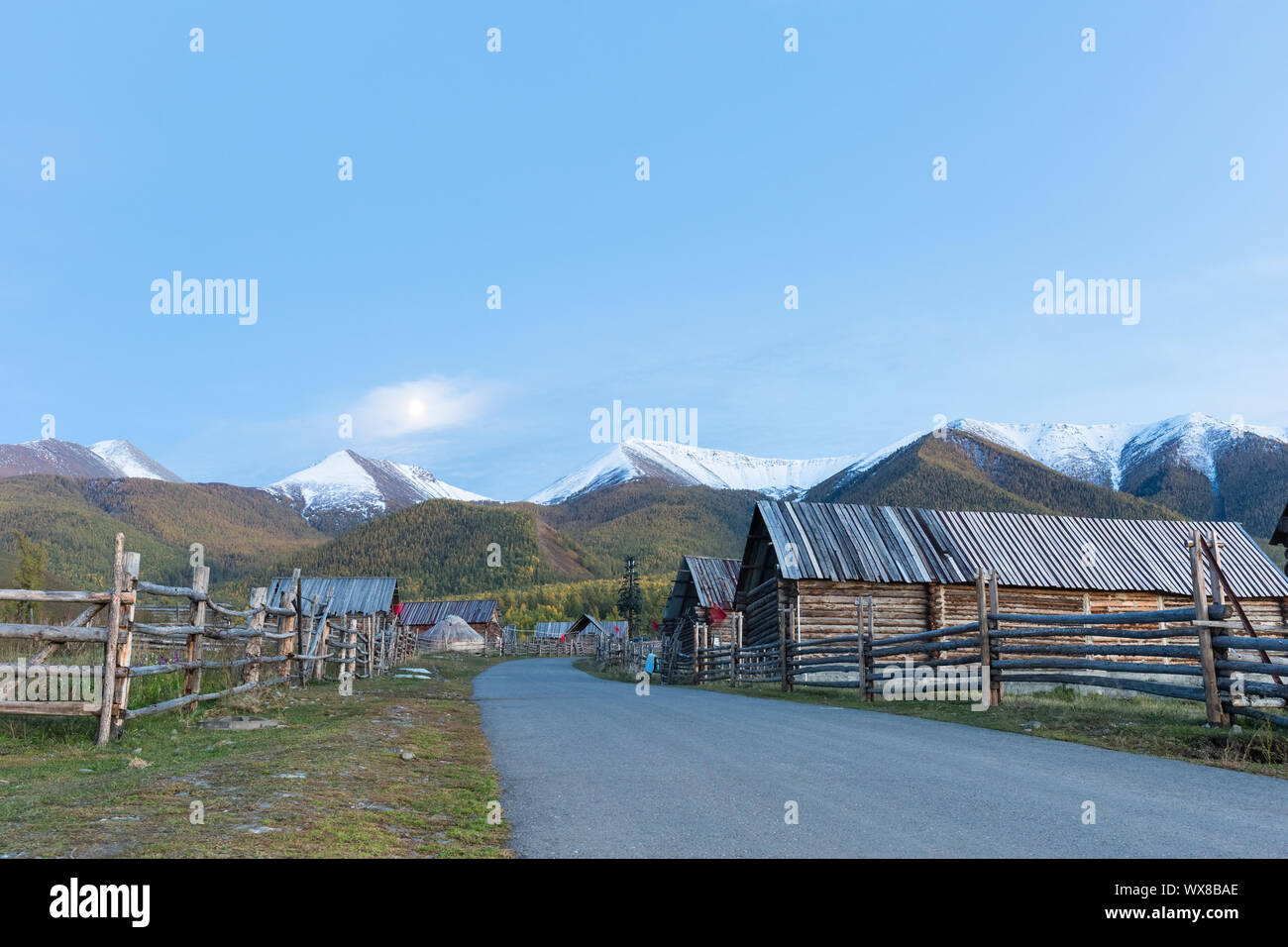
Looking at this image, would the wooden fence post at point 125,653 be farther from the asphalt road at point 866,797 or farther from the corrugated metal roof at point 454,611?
the corrugated metal roof at point 454,611

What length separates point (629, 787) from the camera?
782cm

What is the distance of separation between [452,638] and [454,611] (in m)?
18.6

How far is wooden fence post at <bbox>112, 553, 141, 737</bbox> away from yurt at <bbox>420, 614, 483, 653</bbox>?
8413cm

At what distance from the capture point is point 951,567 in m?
32.5

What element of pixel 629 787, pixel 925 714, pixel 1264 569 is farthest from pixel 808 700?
pixel 1264 569

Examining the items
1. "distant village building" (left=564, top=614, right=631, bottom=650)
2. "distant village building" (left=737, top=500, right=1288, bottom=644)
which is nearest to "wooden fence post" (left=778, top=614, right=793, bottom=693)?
"distant village building" (left=737, top=500, right=1288, bottom=644)

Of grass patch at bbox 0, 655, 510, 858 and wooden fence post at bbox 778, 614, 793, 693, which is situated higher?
grass patch at bbox 0, 655, 510, 858

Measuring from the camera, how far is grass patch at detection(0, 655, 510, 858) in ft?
17.4

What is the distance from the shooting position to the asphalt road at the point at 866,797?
18.1 ft

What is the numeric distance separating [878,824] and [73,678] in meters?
10.5

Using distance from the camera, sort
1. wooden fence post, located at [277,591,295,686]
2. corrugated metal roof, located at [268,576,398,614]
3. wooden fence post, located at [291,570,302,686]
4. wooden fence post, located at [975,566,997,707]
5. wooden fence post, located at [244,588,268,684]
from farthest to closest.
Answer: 1. corrugated metal roof, located at [268,576,398,614]
2. wooden fence post, located at [291,570,302,686]
3. wooden fence post, located at [277,591,295,686]
4. wooden fence post, located at [975,566,997,707]
5. wooden fence post, located at [244,588,268,684]

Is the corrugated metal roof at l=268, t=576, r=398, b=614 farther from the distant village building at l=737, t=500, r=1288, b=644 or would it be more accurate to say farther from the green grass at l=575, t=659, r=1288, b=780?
the green grass at l=575, t=659, r=1288, b=780
